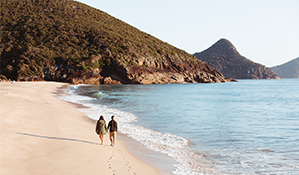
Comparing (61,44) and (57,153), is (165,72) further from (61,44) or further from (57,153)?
(57,153)

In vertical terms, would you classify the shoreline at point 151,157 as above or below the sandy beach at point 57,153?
below

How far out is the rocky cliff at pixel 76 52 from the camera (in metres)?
85.3

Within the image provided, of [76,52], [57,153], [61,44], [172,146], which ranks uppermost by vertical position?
[61,44]

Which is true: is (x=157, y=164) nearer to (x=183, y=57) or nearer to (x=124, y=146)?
(x=124, y=146)

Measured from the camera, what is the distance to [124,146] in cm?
1231

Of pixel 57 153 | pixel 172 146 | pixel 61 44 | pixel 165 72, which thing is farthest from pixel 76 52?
pixel 57 153

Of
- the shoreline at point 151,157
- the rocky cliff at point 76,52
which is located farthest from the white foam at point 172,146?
the rocky cliff at point 76,52

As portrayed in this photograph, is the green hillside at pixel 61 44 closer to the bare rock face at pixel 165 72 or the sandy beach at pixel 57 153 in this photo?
the bare rock face at pixel 165 72

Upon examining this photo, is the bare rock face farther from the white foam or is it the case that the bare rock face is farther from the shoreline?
the shoreline

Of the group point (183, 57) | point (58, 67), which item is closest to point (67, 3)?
point (58, 67)

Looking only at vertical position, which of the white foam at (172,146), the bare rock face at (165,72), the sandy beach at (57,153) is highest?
the bare rock face at (165,72)

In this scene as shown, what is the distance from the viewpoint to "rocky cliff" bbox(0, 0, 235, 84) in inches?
3359

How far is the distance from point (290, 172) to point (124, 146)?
7523mm

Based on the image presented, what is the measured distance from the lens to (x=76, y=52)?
9500 centimetres
